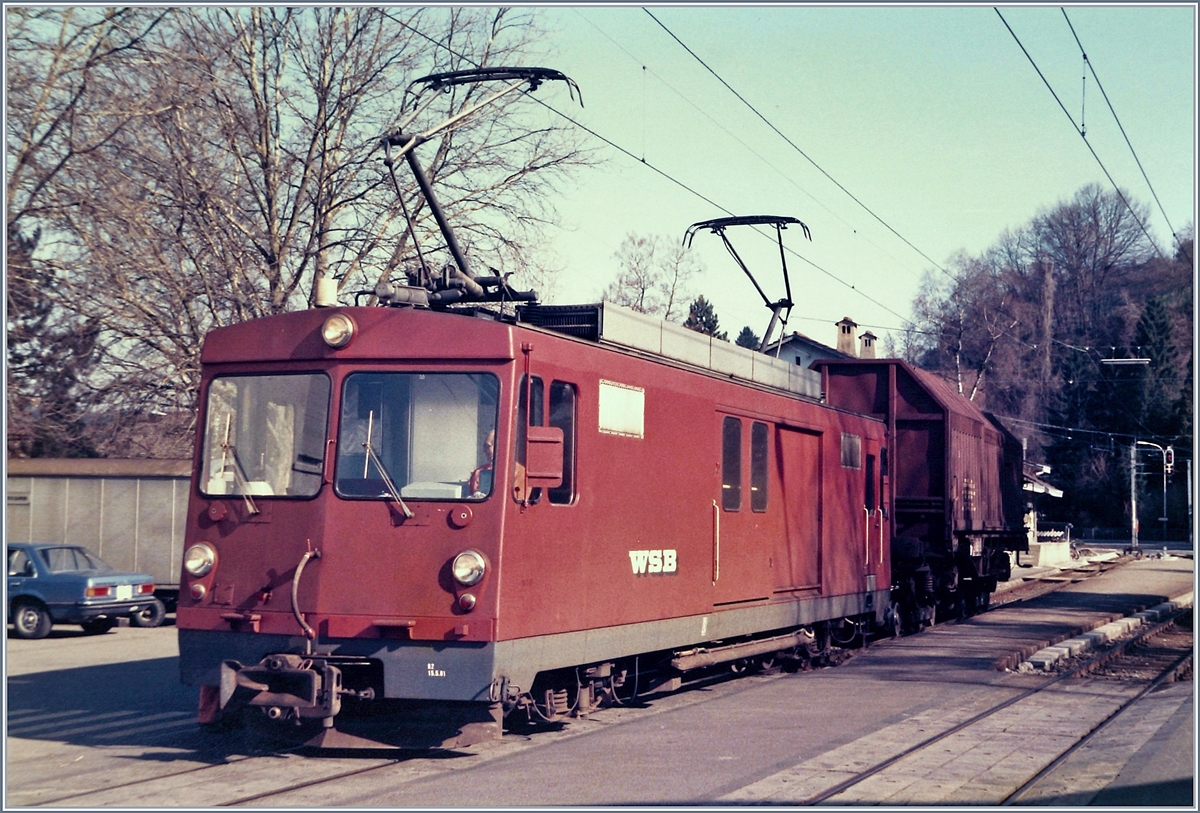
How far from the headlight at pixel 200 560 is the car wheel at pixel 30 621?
1175 centimetres

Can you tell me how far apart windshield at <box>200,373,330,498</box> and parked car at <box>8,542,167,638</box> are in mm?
11345

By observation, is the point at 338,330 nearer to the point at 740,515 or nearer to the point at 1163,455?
the point at 740,515

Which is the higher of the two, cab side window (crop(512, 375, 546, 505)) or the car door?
cab side window (crop(512, 375, 546, 505))

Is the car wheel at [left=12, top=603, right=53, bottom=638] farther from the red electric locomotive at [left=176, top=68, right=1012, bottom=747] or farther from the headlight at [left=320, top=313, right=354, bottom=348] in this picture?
the headlight at [left=320, top=313, right=354, bottom=348]

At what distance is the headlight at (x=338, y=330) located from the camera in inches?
316

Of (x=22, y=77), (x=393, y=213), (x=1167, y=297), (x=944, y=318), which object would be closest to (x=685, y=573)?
(x=22, y=77)

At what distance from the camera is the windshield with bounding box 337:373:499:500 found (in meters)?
7.83

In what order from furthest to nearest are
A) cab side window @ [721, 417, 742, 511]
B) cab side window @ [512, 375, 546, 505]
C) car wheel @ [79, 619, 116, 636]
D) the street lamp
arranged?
the street lamp
car wheel @ [79, 619, 116, 636]
cab side window @ [721, 417, 742, 511]
cab side window @ [512, 375, 546, 505]

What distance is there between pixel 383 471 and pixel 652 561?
2634 millimetres

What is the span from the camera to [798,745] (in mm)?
8734

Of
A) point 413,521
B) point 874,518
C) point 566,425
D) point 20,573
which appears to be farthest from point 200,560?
point 20,573

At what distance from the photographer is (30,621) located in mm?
18266

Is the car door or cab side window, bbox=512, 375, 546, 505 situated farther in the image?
the car door

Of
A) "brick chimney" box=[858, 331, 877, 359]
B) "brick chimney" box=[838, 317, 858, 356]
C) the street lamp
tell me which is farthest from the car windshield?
the street lamp
